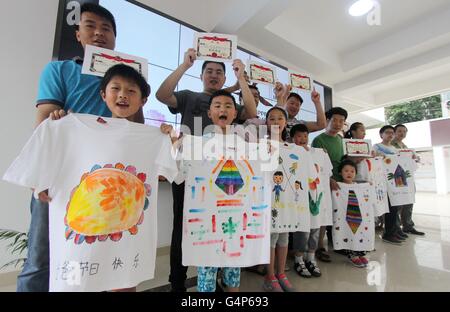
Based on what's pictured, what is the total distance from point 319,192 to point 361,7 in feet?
10.7

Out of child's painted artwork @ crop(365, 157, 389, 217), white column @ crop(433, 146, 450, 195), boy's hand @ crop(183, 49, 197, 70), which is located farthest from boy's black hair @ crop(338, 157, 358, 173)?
white column @ crop(433, 146, 450, 195)

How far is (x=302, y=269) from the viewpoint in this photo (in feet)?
5.99

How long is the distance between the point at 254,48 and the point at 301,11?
87 centimetres

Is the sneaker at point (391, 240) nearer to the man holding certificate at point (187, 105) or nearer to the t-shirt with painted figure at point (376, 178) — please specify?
the t-shirt with painted figure at point (376, 178)

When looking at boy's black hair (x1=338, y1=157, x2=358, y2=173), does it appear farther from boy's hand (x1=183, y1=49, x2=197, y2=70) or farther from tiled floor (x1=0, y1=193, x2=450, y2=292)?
boy's hand (x1=183, y1=49, x2=197, y2=70)

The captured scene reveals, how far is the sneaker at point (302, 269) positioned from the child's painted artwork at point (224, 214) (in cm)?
78

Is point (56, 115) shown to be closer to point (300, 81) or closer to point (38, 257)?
point (38, 257)

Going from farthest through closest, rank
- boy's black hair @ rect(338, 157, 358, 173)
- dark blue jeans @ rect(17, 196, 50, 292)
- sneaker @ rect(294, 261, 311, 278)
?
1. boy's black hair @ rect(338, 157, 358, 173)
2. sneaker @ rect(294, 261, 311, 278)
3. dark blue jeans @ rect(17, 196, 50, 292)

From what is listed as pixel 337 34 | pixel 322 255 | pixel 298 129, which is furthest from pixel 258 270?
pixel 337 34

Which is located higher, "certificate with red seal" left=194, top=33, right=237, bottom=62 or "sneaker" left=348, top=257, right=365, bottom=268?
"certificate with red seal" left=194, top=33, right=237, bottom=62

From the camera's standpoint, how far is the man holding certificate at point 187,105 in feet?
4.52

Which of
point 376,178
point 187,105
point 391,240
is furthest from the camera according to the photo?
point 391,240

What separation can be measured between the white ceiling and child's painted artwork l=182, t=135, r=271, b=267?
7.91ft

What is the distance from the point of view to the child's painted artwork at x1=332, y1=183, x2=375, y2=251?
198 cm
